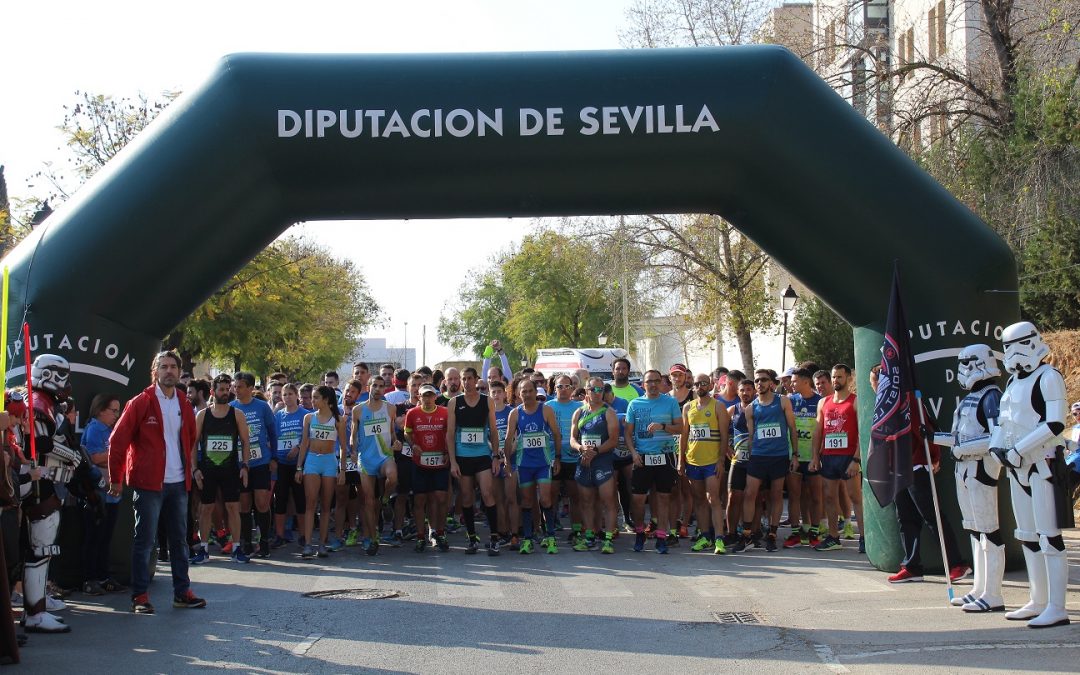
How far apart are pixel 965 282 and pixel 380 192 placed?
4.92 meters

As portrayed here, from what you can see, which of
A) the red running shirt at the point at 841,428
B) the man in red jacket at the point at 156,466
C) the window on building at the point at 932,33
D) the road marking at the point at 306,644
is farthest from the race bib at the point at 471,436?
the window on building at the point at 932,33

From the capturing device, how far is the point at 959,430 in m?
8.48

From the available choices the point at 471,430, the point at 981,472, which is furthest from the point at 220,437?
the point at 981,472

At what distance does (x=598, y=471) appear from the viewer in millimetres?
12508

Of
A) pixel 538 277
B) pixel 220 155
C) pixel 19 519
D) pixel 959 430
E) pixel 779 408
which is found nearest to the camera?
pixel 19 519

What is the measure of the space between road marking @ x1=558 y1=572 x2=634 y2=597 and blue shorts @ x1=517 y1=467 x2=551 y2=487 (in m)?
1.85

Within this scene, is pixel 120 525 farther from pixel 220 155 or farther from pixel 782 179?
pixel 782 179

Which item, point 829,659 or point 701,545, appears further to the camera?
point 701,545

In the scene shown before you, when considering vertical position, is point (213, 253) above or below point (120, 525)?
above

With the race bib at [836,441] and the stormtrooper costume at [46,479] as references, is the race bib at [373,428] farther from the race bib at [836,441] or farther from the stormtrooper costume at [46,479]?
the race bib at [836,441]

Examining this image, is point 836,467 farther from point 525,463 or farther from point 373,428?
point 373,428

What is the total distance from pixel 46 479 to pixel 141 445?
0.72 metres

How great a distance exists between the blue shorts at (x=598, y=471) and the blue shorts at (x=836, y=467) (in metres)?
2.27

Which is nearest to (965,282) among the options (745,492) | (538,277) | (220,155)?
(745,492)
